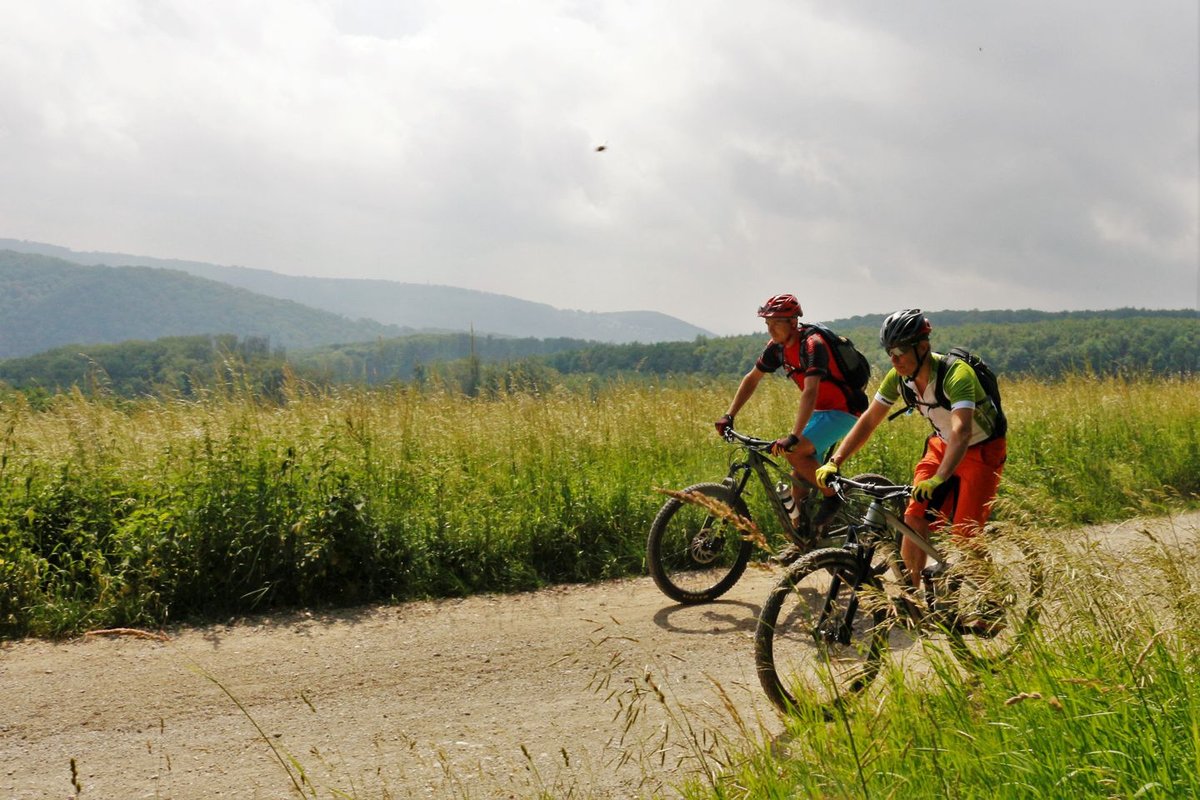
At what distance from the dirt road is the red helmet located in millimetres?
2305

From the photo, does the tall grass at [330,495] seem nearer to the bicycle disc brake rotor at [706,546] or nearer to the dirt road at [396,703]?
the dirt road at [396,703]

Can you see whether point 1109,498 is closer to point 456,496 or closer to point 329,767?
point 456,496

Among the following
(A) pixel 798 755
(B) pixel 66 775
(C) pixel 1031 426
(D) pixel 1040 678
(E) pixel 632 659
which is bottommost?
(B) pixel 66 775

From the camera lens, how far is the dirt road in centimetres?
405

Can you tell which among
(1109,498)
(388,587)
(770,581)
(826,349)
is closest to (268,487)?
(388,587)

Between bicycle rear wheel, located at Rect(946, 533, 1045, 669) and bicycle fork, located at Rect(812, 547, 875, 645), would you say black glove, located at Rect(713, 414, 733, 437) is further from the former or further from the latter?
bicycle rear wheel, located at Rect(946, 533, 1045, 669)

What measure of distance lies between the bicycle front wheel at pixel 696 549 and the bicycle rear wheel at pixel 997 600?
287 cm

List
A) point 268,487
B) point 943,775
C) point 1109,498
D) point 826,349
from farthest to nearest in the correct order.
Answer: point 1109,498
point 268,487
point 826,349
point 943,775

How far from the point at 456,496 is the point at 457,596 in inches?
49.8

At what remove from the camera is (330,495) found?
24.4ft

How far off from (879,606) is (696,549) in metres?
3.66

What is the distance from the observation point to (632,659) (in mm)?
5621

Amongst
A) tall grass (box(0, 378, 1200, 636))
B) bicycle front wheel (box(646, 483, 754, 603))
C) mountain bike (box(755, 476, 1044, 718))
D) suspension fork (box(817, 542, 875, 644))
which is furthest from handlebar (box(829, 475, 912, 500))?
bicycle front wheel (box(646, 483, 754, 603))

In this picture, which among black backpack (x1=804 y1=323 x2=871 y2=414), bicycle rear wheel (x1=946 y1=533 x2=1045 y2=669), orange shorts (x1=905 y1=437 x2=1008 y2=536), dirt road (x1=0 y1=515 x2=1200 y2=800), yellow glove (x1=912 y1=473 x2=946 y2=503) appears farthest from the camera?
black backpack (x1=804 y1=323 x2=871 y2=414)
